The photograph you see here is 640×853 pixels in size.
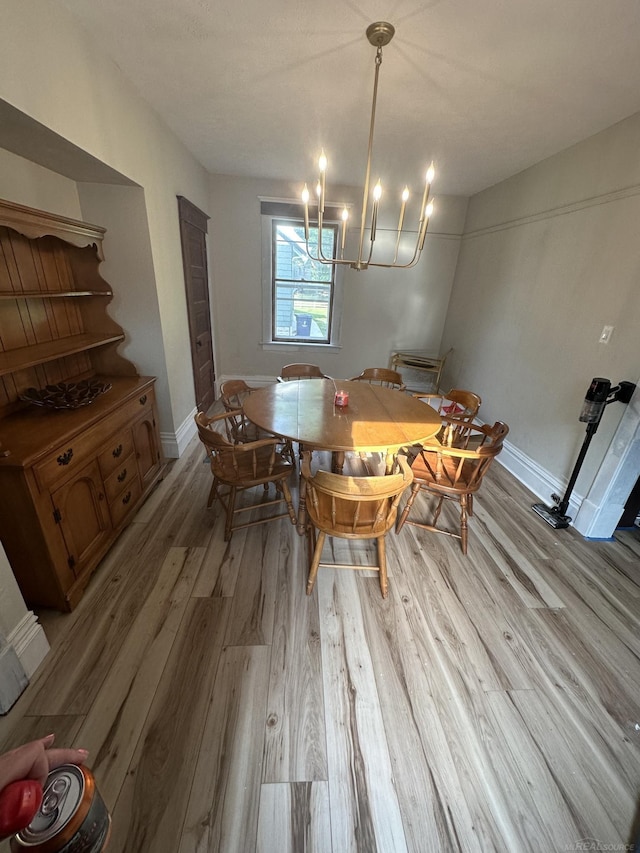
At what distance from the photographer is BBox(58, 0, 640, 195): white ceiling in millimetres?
1423

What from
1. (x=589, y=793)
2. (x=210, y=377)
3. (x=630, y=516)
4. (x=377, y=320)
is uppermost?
(x=377, y=320)

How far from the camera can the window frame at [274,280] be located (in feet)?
12.9

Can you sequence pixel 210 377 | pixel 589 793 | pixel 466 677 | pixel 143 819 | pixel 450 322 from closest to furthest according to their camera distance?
pixel 143 819 → pixel 589 793 → pixel 466 677 → pixel 210 377 → pixel 450 322

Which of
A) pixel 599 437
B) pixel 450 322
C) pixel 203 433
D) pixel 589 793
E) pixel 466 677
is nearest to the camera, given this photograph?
pixel 589 793

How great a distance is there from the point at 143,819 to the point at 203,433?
140 centimetres

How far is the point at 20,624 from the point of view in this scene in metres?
1.27

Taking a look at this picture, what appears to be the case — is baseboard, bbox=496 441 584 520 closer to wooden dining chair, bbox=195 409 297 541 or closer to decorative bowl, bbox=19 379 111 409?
wooden dining chair, bbox=195 409 297 541

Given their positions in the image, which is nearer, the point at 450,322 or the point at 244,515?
the point at 244,515

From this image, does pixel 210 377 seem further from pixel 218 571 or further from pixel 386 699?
pixel 386 699

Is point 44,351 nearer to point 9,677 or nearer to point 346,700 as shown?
point 9,677

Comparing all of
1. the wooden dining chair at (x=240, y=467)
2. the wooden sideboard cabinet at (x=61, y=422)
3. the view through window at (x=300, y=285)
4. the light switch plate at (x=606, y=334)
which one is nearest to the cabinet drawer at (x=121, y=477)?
the wooden sideboard cabinet at (x=61, y=422)

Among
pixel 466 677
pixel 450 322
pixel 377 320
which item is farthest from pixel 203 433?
pixel 450 322

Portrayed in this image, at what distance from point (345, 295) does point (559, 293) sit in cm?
245

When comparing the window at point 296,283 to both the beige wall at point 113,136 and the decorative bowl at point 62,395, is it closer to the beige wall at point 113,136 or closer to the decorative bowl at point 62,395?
the beige wall at point 113,136
